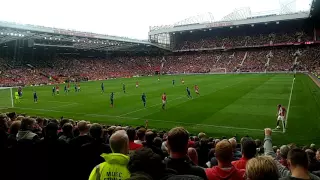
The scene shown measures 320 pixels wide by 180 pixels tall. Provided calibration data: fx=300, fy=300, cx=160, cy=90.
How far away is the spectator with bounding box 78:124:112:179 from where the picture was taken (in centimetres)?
598

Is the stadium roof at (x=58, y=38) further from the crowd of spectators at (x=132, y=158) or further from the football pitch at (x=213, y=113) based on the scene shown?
the crowd of spectators at (x=132, y=158)

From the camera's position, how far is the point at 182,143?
4.36 meters

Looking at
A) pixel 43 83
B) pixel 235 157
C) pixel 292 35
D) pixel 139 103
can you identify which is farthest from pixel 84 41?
pixel 235 157

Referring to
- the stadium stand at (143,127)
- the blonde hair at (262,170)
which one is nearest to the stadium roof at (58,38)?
the stadium stand at (143,127)

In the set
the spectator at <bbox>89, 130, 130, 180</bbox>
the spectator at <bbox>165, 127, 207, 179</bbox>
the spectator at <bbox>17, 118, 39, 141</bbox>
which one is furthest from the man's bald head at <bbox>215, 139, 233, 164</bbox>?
the spectator at <bbox>17, 118, 39, 141</bbox>

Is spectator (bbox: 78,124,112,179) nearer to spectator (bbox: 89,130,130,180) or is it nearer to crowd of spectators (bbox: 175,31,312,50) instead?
spectator (bbox: 89,130,130,180)

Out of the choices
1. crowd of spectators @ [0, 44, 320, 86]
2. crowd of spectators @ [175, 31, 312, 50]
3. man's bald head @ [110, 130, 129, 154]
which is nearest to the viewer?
man's bald head @ [110, 130, 129, 154]

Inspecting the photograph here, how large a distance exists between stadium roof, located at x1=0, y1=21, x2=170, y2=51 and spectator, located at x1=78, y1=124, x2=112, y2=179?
61.0 m

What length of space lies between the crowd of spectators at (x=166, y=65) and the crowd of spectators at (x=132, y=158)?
212ft

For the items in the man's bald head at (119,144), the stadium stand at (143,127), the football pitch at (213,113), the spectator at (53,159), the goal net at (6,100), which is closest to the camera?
the stadium stand at (143,127)

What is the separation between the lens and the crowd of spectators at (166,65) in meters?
75.6

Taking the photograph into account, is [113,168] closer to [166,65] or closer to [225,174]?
[225,174]

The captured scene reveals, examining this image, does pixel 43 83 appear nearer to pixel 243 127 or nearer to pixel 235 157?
pixel 243 127

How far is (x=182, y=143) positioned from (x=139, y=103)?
28.9 meters
